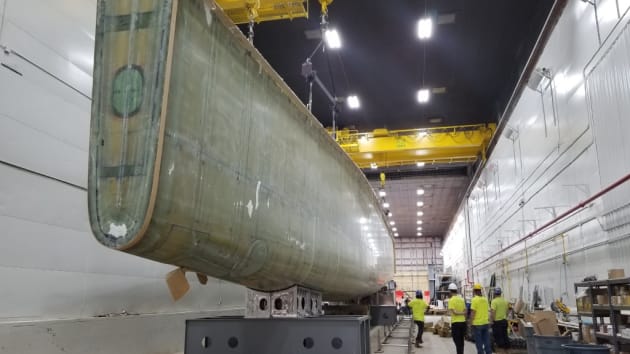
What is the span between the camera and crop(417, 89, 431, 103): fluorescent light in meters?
15.4

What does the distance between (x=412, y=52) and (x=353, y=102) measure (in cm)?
344

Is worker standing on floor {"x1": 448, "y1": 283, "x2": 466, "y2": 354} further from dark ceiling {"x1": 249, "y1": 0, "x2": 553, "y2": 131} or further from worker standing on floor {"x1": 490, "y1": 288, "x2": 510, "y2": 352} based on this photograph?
dark ceiling {"x1": 249, "y1": 0, "x2": 553, "y2": 131}

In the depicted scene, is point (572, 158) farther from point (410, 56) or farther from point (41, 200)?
point (41, 200)

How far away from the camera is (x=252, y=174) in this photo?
2961 mm

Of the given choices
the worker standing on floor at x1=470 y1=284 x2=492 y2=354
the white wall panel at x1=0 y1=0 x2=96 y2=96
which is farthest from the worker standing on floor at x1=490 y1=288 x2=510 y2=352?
the white wall panel at x1=0 y1=0 x2=96 y2=96

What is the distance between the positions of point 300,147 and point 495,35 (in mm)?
10625

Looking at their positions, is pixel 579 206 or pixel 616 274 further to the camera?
pixel 579 206

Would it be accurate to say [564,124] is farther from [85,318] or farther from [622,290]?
[85,318]

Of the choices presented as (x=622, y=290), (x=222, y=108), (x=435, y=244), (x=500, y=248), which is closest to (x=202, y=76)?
(x=222, y=108)

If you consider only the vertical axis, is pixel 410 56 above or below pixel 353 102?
above

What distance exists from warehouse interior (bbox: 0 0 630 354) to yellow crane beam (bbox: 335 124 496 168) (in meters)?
2.69

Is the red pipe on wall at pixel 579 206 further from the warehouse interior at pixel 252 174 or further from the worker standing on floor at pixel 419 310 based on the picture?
the worker standing on floor at pixel 419 310

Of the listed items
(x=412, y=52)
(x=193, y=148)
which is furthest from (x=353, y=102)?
(x=193, y=148)

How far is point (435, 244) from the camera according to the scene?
153 feet
